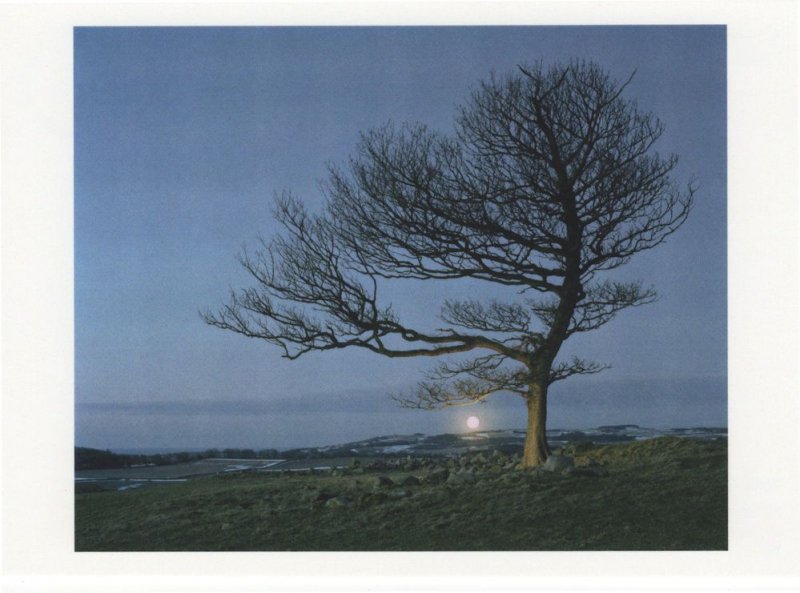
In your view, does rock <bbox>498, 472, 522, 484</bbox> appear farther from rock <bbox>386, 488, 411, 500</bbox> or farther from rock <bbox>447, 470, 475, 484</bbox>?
rock <bbox>386, 488, 411, 500</bbox>

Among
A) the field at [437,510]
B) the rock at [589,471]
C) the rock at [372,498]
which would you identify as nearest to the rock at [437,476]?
the field at [437,510]

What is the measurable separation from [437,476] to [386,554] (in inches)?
42.3

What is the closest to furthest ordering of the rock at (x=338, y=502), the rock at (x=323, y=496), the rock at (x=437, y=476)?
1. the rock at (x=338, y=502)
2. the rock at (x=323, y=496)
3. the rock at (x=437, y=476)

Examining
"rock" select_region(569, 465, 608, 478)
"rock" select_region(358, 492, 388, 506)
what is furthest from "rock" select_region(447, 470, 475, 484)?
"rock" select_region(569, 465, 608, 478)

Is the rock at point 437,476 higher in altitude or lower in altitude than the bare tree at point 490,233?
lower

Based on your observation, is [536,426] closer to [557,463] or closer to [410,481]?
[557,463]

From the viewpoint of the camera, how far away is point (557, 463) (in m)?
9.25

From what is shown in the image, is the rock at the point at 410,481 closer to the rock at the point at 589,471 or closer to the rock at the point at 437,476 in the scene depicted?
the rock at the point at 437,476

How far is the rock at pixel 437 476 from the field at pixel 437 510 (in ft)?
0.04

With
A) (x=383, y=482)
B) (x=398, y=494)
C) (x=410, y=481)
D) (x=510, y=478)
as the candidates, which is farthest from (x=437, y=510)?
(x=510, y=478)

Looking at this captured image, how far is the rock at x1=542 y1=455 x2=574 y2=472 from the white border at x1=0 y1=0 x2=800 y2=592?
→ 0.96 metres

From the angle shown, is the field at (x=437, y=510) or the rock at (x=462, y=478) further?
the rock at (x=462, y=478)

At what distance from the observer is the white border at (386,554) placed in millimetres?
8672
